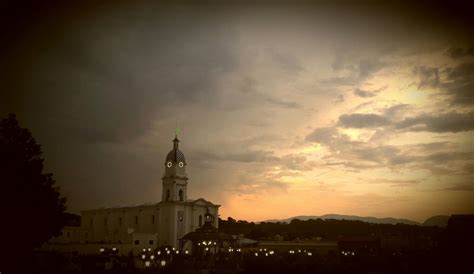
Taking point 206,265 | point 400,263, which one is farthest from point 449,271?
point 206,265

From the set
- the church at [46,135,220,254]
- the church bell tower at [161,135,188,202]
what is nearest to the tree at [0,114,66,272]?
the church at [46,135,220,254]

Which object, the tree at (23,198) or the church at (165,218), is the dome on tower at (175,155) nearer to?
the church at (165,218)

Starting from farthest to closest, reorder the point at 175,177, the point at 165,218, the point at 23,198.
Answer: the point at 175,177, the point at 165,218, the point at 23,198

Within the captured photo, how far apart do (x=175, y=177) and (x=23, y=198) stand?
2203cm

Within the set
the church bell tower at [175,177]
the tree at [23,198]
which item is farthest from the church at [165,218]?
the tree at [23,198]

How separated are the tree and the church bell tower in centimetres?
1843

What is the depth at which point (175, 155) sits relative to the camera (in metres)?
43.2

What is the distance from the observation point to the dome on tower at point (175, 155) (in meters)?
43.1

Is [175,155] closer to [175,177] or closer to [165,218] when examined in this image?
[175,177]

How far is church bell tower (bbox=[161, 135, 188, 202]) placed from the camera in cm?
4194

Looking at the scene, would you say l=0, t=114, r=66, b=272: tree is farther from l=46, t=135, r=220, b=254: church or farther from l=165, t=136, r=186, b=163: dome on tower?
l=165, t=136, r=186, b=163: dome on tower

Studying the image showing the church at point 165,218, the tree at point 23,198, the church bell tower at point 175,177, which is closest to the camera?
the tree at point 23,198

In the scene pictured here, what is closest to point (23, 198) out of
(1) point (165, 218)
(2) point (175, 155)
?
(1) point (165, 218)

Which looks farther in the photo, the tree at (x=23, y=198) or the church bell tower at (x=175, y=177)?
the church bell tower at (x=175, y=177)
